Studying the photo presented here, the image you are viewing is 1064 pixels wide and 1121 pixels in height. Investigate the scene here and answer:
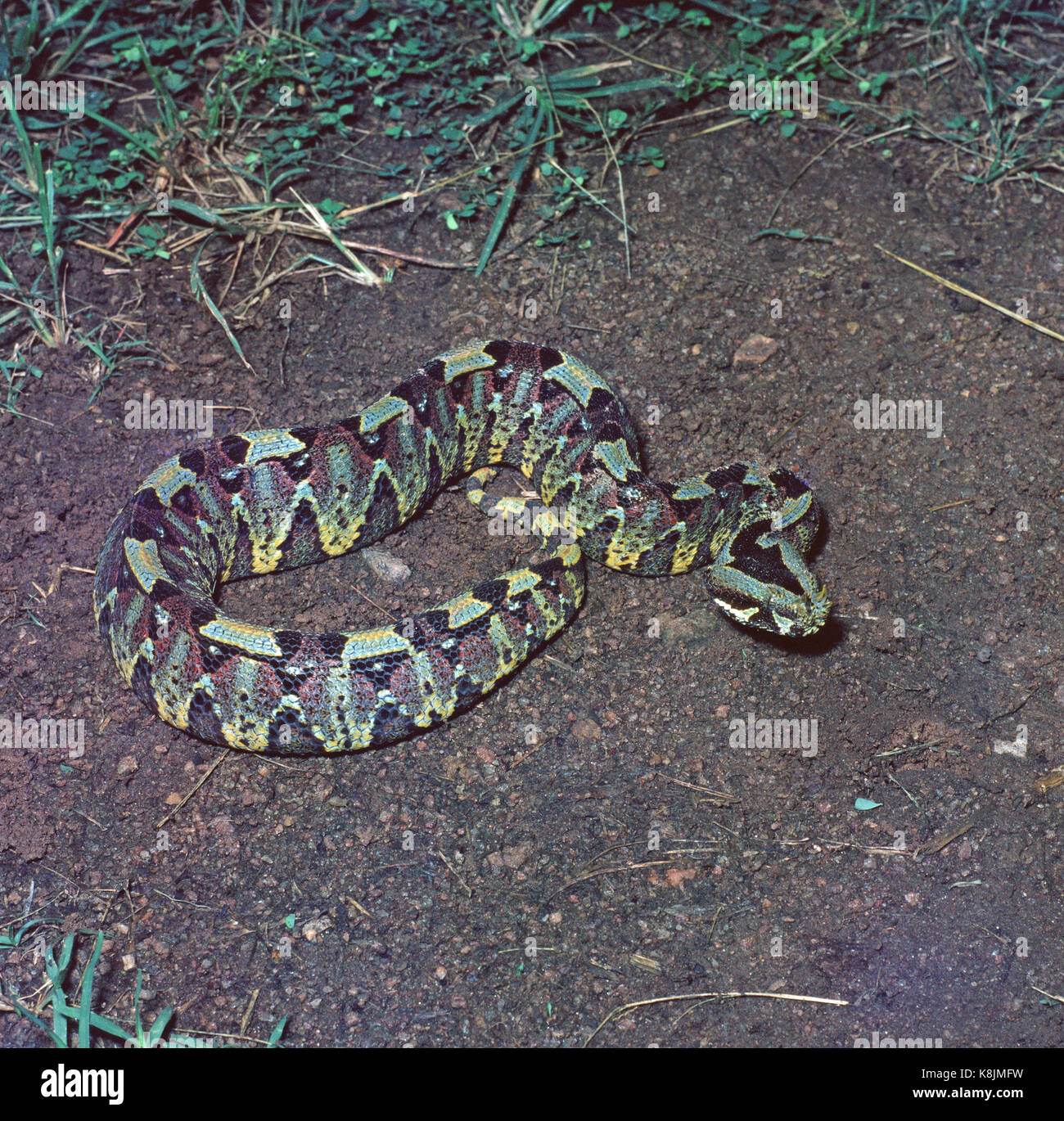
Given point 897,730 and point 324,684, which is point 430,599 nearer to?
point 324,684

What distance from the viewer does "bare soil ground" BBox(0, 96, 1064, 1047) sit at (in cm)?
610

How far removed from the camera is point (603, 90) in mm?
10133

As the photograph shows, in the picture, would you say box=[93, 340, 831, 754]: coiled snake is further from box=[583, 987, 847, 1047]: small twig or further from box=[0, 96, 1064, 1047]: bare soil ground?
box=[583, 987, 847, 1047]: small twig

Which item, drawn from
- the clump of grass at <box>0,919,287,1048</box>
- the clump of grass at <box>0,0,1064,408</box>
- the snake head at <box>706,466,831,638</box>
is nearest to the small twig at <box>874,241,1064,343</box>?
the clump of grass at <box>0,0,1064,408</box>

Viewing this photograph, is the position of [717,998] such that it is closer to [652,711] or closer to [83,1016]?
[652,711]

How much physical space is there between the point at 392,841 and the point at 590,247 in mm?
5708

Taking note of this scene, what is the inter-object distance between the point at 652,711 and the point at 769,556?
1460 millimetres

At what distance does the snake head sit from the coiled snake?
Answer: 17 millimetres

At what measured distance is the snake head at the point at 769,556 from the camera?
24.0 feet

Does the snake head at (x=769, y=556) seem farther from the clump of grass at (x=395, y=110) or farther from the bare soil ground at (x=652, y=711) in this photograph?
the clump of grass at (x=395, y=110)

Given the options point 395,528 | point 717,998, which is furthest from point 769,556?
point 717,998

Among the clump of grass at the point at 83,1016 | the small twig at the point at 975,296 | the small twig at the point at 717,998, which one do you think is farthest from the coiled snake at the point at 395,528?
the small twig at the point at 975,296
